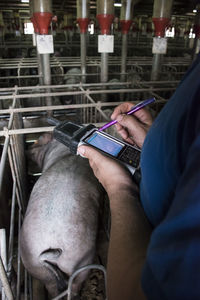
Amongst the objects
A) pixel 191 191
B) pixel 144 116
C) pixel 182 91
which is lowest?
pixel 144 116

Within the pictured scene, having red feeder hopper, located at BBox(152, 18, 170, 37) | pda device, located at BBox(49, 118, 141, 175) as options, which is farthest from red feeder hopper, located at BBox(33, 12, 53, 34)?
pda device, located at BBox(49, 118, 141, 175)

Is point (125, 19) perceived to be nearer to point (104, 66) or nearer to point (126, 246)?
point (104, 66)

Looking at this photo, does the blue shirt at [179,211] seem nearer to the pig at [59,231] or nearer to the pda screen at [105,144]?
the pda screen at [105,144]

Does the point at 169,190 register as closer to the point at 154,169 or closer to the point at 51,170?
the point at 154,169

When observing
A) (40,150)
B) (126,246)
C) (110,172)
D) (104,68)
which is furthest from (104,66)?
(126,246)

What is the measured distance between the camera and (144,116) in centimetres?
126

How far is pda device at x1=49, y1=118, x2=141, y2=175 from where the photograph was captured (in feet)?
3.04

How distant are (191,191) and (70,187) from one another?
1.66 metres

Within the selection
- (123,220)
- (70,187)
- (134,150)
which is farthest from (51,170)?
(123,220)

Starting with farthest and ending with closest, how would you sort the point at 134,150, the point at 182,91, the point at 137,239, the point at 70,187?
the point at 70,187
the point at 134,150
the point at 137,239
the point at 182,91

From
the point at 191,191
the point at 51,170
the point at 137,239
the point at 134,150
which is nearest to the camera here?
the point at 191,191

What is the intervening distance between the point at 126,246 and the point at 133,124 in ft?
2.37

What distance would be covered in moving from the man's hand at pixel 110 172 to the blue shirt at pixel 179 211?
289mm

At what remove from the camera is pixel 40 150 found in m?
3.16
